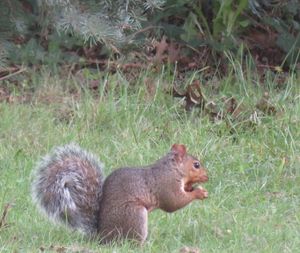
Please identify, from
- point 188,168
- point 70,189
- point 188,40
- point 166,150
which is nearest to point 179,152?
point 188,168

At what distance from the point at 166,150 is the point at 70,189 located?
1.90 meters

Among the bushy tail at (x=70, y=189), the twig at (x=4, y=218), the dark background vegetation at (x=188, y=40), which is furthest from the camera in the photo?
the dark background vegetation at (x=188, y=40)

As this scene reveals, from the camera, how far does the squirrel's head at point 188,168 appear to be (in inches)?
205

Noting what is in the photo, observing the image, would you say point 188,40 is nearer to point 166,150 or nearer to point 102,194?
point 166,150

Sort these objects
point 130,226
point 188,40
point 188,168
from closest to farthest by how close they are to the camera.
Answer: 1. point 130,226
2. point 188,168
3. point 188,40

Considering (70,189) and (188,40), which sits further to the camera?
(188,40)

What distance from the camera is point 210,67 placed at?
8562 millimetres

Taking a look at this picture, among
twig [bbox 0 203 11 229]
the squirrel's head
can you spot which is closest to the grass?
twig [bbox 0 203 11 229]

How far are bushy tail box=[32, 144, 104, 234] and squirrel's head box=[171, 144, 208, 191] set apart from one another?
1.34 feet

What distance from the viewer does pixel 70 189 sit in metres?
4.95

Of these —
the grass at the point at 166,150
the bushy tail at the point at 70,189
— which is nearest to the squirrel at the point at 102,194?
the bushy tail at the point at 70,189

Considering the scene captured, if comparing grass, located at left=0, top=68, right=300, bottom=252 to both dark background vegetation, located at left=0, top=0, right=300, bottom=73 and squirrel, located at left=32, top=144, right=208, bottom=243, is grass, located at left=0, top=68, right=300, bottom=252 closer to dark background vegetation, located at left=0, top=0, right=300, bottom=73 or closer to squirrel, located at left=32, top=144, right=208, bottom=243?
squirrel, located at left=32, top=144, right=208, bottom=243

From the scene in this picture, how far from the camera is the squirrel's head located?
5.20 meters

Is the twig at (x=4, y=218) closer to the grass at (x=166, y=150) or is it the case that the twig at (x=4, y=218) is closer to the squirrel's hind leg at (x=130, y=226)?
the grass at (x=166, y=150)
